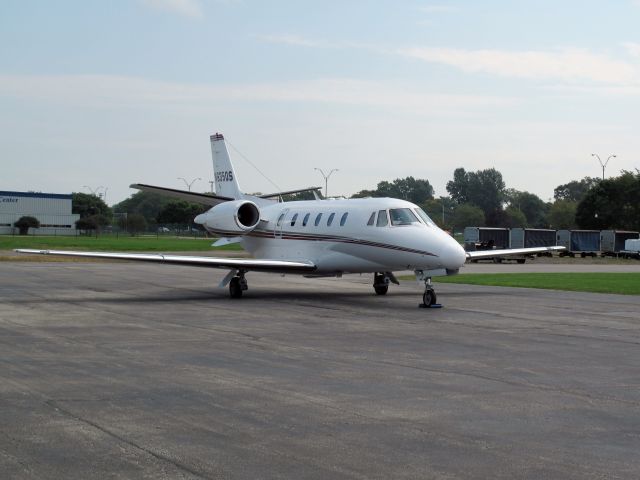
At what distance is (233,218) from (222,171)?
18.7ft

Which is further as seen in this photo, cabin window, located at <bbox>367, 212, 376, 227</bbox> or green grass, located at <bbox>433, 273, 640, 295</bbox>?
green grass, located at <bbox>433, 273, 640, 295</bbox>

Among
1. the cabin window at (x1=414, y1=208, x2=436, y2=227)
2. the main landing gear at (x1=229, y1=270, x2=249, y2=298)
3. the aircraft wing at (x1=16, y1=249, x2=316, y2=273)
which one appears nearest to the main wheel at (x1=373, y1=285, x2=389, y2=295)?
the aircraft wing at (x1=16, y1=249, x2=316, y2=273)

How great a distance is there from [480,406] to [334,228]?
1668 cm

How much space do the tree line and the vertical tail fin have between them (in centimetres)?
3784

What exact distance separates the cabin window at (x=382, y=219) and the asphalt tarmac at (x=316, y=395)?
14.3 feet

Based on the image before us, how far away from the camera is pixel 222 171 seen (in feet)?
112

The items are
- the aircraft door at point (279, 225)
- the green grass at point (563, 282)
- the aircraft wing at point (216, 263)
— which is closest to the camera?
the aircraft wing at point (216, 263)

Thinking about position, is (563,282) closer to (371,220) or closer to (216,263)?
(371,220)

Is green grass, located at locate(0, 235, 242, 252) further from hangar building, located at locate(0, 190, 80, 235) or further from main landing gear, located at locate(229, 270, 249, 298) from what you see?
hangar building, located at locate(0, 190, 80, 235)

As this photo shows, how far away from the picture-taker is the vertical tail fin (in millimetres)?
33503

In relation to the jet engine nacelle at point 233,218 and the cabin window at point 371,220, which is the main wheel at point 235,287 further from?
the cabin window at point 371,220

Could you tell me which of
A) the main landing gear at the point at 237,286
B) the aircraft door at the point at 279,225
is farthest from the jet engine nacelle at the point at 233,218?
the main landing gear at the point at 237,286

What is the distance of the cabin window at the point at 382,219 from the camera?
952 inches

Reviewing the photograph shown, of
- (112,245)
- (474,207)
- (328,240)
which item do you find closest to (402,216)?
(328,240)
